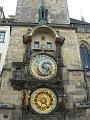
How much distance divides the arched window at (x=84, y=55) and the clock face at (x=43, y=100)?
589 cm

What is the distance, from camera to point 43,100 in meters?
13.8

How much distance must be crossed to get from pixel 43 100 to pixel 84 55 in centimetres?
746

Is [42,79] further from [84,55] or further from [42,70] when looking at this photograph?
[84,55]

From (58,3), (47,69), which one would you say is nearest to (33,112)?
(47,69)

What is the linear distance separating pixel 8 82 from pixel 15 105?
62.0 inches

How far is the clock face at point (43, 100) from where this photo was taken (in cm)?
1352

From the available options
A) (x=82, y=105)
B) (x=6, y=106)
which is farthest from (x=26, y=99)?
(x=82, y=105)

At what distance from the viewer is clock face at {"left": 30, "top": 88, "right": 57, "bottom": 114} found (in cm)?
1352

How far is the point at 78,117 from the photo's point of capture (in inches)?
513

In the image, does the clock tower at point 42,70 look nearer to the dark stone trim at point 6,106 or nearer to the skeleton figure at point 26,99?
the skeleton figure at point 26,99

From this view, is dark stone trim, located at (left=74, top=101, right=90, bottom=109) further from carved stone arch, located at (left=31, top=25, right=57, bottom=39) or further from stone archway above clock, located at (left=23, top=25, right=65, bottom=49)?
carved stone arch, located at (left=31, top=25, right=57, bottom=39)

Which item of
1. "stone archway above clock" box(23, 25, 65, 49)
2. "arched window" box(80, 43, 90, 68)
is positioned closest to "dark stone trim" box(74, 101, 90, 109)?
"stone archway above clock" box(23, 25, 65, 49)

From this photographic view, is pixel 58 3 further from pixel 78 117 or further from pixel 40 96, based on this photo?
pixel 78 117

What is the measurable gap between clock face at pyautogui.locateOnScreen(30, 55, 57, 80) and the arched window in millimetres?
4540
